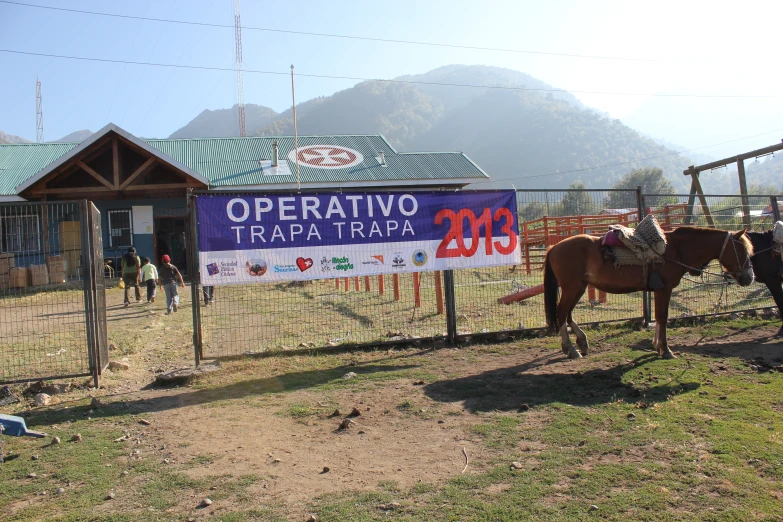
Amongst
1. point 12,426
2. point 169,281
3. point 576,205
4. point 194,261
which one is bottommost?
point 12,426

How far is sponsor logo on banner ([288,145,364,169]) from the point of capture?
25172 millimetres

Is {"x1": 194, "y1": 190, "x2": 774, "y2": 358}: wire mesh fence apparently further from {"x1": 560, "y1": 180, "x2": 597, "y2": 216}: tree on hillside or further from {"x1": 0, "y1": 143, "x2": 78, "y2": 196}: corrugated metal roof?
{"x1": 0, "y1": 143, "x2": 78, "y2": 196}: corrugated metal roof

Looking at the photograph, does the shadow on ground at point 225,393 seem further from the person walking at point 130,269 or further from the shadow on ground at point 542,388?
the person walking at point 130,269

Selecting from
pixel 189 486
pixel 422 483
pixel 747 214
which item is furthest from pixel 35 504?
pixel 747 214

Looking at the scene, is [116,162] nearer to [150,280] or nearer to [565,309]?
[150,280]

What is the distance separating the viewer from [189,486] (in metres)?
3.75

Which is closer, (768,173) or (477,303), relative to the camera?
(477,303)

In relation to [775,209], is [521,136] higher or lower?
higher

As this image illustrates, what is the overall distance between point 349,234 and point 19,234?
173 inches

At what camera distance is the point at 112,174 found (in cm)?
2138

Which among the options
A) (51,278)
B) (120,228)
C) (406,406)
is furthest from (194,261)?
(120,228)

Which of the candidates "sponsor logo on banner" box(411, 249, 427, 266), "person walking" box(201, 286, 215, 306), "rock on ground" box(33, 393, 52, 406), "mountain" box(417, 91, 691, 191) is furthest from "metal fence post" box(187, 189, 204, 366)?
"mountain" box(417, 91, 691, 191)

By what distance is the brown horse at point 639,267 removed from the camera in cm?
704

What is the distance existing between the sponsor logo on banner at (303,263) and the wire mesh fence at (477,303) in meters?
1.20
